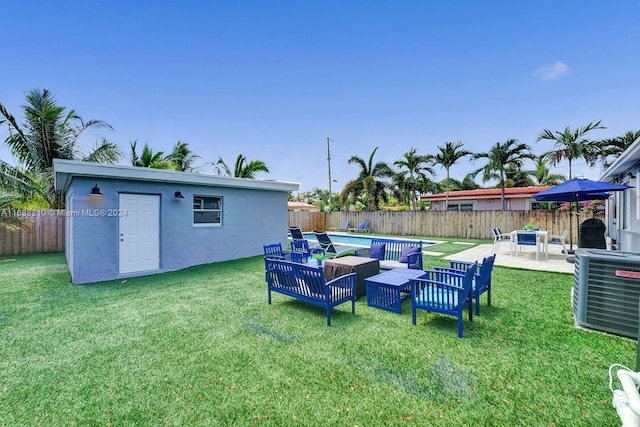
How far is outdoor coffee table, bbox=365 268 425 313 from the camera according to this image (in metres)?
4.65

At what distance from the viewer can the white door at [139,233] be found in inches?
302

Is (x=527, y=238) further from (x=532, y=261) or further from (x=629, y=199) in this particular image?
(x=629, y=199)

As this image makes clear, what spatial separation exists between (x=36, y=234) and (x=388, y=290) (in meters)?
15.1

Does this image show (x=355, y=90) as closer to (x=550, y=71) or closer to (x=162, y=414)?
(x=550, y=71)

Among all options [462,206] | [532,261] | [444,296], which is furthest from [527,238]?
[462,206]

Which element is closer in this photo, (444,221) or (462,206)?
(444,221)

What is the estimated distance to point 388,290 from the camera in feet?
15.6

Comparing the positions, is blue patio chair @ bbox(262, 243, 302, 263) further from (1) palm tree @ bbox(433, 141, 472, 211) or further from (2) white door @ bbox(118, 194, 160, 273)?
(1) palm tree @ bbox(433, 141, 472, 211)

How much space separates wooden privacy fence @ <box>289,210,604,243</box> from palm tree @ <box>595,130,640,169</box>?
576cm

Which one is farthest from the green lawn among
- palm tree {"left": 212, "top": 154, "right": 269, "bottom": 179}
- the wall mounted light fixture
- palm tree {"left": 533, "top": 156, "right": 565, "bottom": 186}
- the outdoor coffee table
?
→ palm tree {"left": 533, "top": 156, "right": 565, "bottom": 186}

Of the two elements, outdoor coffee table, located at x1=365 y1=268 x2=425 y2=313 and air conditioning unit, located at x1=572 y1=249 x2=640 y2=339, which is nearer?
air conditioning unit, located at x1=572 y1=249 x2=640 y2=339

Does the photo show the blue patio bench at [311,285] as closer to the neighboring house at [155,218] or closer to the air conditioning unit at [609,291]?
the air conditioning unit at [609,291]

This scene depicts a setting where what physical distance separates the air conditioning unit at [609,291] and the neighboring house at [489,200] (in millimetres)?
18807

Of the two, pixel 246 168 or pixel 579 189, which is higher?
pixel 246 168
